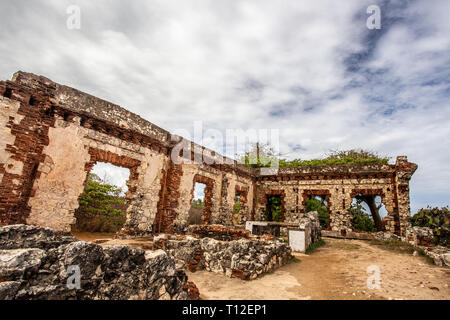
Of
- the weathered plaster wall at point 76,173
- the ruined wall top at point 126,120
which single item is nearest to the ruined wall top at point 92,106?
the ruined wall top at point 126,120

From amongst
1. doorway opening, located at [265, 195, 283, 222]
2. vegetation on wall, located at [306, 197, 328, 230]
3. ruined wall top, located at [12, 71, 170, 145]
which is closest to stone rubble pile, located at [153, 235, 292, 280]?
ruined wall top, located at [12, 71, 170, 145]

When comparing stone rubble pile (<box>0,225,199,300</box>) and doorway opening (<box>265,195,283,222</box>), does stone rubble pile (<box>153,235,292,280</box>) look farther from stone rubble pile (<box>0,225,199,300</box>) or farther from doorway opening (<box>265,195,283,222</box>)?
doorway opening (<box>265,195,283,222</box>)

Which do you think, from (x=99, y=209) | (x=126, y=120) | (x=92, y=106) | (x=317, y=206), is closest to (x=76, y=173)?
(x=92, y=106)

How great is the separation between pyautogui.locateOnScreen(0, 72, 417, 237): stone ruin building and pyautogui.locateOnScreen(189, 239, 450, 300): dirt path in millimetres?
4478

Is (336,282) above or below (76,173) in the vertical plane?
below

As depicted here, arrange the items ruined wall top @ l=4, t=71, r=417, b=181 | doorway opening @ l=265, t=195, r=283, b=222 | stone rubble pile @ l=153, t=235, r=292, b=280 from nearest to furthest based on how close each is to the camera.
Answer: stone rubble pile @ l=153, t=235, r=292, b=280 → ruined wall top @ l=4, t=71, r=417, b=181 → doorway opening @ l=265, t=195, r=283, b=222

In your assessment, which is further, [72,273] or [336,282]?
[336,282]

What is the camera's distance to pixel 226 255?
517 cm

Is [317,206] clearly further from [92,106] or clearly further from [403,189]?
[92,106]

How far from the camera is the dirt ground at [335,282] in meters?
3.87

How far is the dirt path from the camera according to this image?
388 cm

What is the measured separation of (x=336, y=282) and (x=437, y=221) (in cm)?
846
